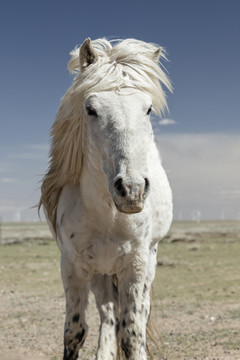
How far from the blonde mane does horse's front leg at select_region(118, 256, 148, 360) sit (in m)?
0.85

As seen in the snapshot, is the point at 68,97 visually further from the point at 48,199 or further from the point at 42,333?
the point at 42,333

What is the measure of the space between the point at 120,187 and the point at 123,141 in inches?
12.1

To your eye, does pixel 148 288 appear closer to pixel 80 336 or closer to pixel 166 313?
pixel 80 336

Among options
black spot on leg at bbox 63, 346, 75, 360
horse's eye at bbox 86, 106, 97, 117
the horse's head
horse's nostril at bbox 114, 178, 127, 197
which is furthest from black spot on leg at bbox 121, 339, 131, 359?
Result: horse's eye at bbox 86, 106, 97, 117

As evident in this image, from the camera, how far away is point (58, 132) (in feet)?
12.6

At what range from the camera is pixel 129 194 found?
2.65 meters

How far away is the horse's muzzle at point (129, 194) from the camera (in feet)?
8.72

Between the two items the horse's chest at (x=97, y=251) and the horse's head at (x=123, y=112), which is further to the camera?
the horse's chest at (x=97, y=251)

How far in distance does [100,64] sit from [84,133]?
532 mm

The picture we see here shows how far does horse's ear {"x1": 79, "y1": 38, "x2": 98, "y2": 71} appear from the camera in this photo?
3.37 metres

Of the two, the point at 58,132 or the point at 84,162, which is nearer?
the point at 84,162

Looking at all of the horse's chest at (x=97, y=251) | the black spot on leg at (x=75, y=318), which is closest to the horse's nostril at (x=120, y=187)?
the horse's chest at (x=97, y=251)

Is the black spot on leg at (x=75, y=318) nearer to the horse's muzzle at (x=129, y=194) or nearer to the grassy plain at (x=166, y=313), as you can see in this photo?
the horse's muzzle at (x=129, y=194)

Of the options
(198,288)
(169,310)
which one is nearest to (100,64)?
(169,310)
